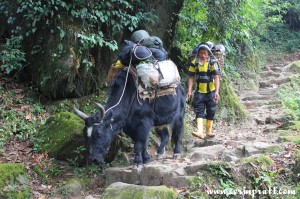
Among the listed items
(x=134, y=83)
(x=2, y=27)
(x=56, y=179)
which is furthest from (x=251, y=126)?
(x=2, y=27)

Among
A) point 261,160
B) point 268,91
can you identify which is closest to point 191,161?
point 261,160

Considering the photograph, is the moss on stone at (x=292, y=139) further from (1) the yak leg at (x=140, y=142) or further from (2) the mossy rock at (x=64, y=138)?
(2) the mossy rock at (x=64, y=138)

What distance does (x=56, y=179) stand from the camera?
19.9ft

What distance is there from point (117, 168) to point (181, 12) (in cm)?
462

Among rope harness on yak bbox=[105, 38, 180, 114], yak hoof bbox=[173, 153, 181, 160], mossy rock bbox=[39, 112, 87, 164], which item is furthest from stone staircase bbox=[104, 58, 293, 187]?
rope harness on yak bbox=[105, 38, 180, 114]

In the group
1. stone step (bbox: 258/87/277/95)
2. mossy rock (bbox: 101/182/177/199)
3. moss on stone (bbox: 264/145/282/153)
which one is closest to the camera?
mossy rock (bbox: 101/182/177/199)

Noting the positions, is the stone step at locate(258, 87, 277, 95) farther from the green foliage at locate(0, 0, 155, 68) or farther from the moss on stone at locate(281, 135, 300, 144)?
the moss on stone at locate(281, 135, 300, 144)

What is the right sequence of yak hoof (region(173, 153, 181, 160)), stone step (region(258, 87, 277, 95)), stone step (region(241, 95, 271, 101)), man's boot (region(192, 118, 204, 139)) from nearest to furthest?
yak hoof (region(173, 153, 181, 160))
man's boot (region(192, 118, 204, 139))
stone step (region(241, 95, 271, 101))
stone step (region(258, 87, 277, 95))

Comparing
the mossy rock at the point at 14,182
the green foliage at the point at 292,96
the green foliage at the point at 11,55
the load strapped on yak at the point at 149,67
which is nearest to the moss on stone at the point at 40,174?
the mossy rock at the point at 14,182

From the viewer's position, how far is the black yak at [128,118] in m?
5.40

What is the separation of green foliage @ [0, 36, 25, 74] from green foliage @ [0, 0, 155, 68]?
248 millimetres

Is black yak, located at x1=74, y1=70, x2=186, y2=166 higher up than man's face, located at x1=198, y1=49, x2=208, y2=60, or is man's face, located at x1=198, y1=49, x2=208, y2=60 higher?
man's face, located at x1=198, y1=49, x2=208, y2=60

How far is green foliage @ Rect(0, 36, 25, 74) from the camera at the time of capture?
25.4ft

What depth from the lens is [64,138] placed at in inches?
255
